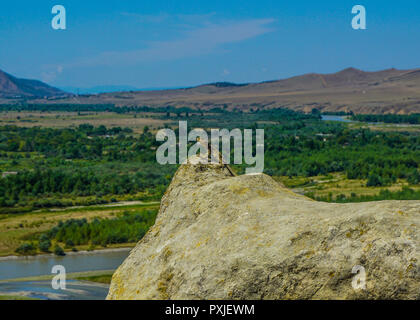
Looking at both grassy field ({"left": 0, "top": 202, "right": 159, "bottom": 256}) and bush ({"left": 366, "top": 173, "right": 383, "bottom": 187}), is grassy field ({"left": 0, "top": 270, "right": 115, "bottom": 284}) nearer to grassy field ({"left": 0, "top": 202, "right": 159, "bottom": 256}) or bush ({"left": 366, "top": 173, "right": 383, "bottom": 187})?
grassy field ({"left": 0, "top": 202, "right": 159, "bottom": 256})

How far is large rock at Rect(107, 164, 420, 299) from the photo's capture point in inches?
269

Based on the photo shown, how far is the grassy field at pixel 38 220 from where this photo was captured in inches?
1993

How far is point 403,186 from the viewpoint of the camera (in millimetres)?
71000

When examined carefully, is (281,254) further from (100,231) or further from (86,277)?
(100,231)

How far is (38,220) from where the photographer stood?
5828cm

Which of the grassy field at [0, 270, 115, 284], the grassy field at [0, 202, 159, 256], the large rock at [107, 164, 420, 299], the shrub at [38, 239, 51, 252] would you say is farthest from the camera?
the grassy field at [0, 202, 159, 256]

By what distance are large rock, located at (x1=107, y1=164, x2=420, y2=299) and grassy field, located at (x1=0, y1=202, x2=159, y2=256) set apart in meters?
42.7

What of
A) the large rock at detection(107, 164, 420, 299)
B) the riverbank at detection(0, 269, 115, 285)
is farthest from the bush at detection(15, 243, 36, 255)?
the large rock at detection(107, 164, 420, 299)

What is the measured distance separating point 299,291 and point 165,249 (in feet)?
7.26

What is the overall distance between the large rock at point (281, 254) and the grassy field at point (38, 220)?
42656 millimetres

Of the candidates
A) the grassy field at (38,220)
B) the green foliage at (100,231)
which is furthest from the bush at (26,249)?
the green foliage at (100,231)

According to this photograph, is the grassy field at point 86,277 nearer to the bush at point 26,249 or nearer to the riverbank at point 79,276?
the riverbank at point 79,276

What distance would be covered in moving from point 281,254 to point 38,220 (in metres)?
54.4
